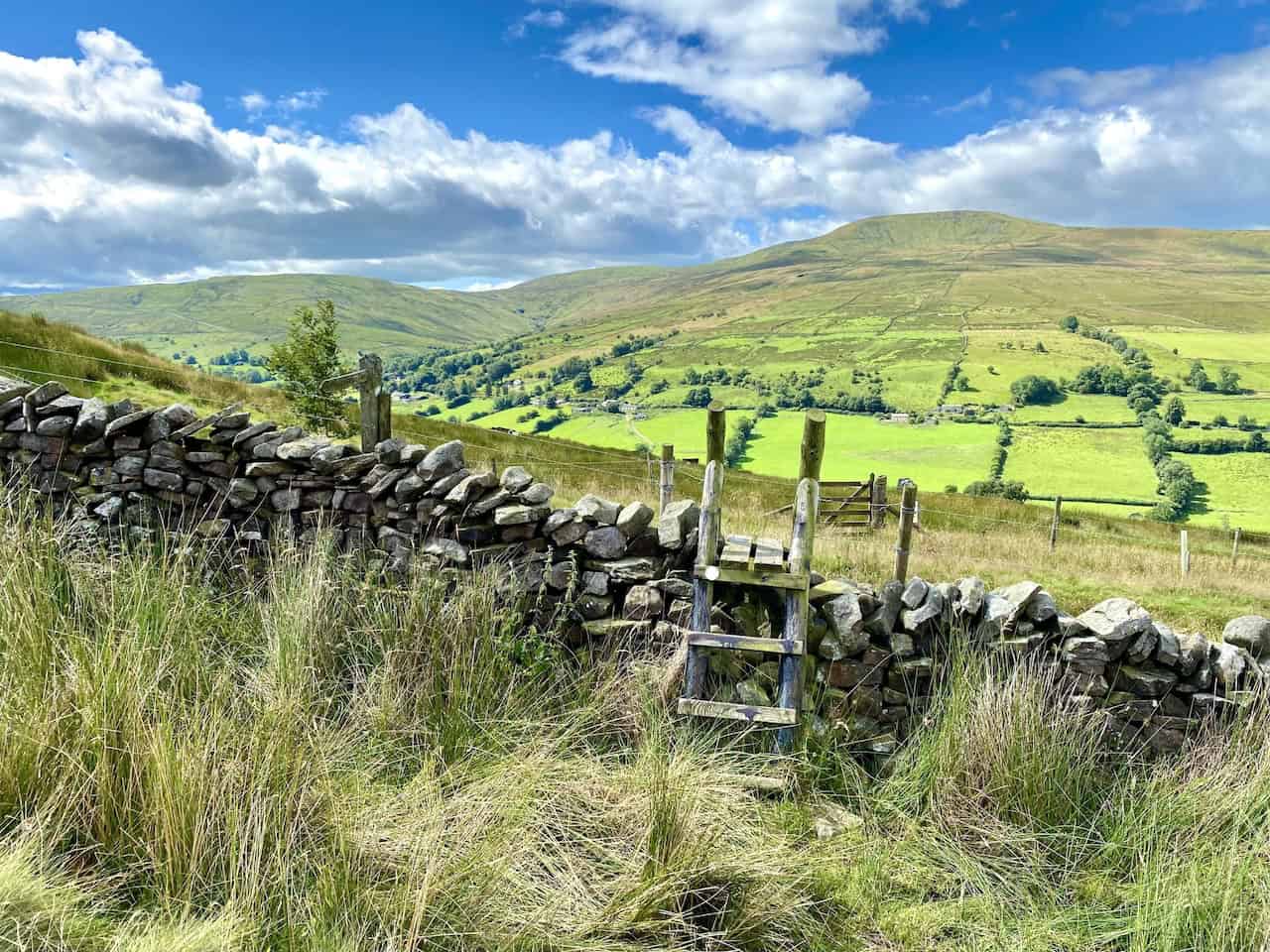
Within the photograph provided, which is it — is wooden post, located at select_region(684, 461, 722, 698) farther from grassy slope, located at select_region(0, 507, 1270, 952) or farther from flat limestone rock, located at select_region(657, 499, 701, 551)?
grassy slope, located at select_region(0, 507, 1270, 952)

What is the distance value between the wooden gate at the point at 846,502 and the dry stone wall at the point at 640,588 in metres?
14.2

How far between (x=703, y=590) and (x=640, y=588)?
0.58 meters

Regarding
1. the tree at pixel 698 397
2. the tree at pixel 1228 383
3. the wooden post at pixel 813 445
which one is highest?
the tree at pixel 1228 383

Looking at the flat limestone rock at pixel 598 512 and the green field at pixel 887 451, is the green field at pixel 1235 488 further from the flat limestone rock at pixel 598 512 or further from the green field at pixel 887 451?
the flat limestone rock at pixel 598 512

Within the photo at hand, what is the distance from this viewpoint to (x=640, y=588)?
4.93 metres

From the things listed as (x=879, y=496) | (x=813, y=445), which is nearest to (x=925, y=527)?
(x=879, y=496)

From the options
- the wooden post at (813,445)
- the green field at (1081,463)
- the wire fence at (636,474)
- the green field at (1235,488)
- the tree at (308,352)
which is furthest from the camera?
the green field at (1081,463)

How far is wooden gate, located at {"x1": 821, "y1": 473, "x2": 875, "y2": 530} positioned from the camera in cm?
2023

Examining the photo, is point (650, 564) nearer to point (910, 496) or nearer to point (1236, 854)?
point (1236, 854)

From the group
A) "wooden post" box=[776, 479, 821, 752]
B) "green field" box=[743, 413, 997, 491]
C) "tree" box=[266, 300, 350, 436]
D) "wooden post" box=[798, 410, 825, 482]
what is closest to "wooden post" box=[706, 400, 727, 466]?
"wooden post" box=[798, 410, 825, 482]

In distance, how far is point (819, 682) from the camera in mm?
4684

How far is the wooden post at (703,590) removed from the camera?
441cm

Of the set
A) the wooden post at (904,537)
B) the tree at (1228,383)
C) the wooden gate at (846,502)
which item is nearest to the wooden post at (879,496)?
the wooden gate at (846,502)

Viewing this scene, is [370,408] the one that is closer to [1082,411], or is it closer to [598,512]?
[598,512]
